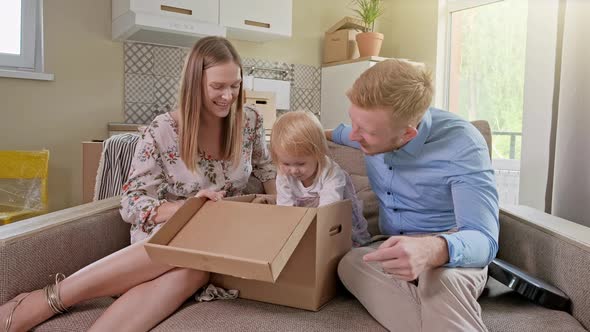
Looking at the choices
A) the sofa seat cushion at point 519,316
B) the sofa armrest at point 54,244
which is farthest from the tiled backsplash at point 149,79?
the sofa seat cushion at point 519,316

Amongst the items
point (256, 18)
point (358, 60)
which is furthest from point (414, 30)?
point (256, 18)

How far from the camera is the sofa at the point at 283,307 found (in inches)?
41.8

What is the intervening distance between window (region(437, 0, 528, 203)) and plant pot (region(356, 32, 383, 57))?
0.62 m

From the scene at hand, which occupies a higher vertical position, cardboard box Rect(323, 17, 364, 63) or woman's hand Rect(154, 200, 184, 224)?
cardboard box Rect(323, 17, 364, 63)

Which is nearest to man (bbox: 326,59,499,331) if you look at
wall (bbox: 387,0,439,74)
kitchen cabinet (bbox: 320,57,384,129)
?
kitchen cabinet (bbox: 320,57,384,129)

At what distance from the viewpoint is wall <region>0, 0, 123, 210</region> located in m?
3.06

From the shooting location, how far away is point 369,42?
391 cm

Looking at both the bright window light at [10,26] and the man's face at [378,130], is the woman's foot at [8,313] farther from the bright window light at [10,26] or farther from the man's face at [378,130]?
the bright window light at [10,26]

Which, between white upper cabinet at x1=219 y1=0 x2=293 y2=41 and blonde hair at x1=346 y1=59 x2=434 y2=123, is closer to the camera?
blonde hair at x1=346 y1=59 x2=434 y2=123

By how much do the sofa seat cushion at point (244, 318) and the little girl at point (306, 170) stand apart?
1.11ft

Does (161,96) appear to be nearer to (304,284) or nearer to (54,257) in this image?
(54,257)

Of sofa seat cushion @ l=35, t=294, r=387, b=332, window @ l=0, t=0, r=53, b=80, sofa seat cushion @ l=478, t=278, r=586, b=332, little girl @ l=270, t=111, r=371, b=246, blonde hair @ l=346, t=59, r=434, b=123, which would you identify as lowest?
sofa seat cushion @ l=35, t=294, r=387, b=332

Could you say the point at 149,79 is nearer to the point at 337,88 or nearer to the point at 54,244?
the point at 337,88

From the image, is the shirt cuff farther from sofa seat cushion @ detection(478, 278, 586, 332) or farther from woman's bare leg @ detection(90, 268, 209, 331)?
woman's bare leg @ detection(90, 268, 209, 331)
